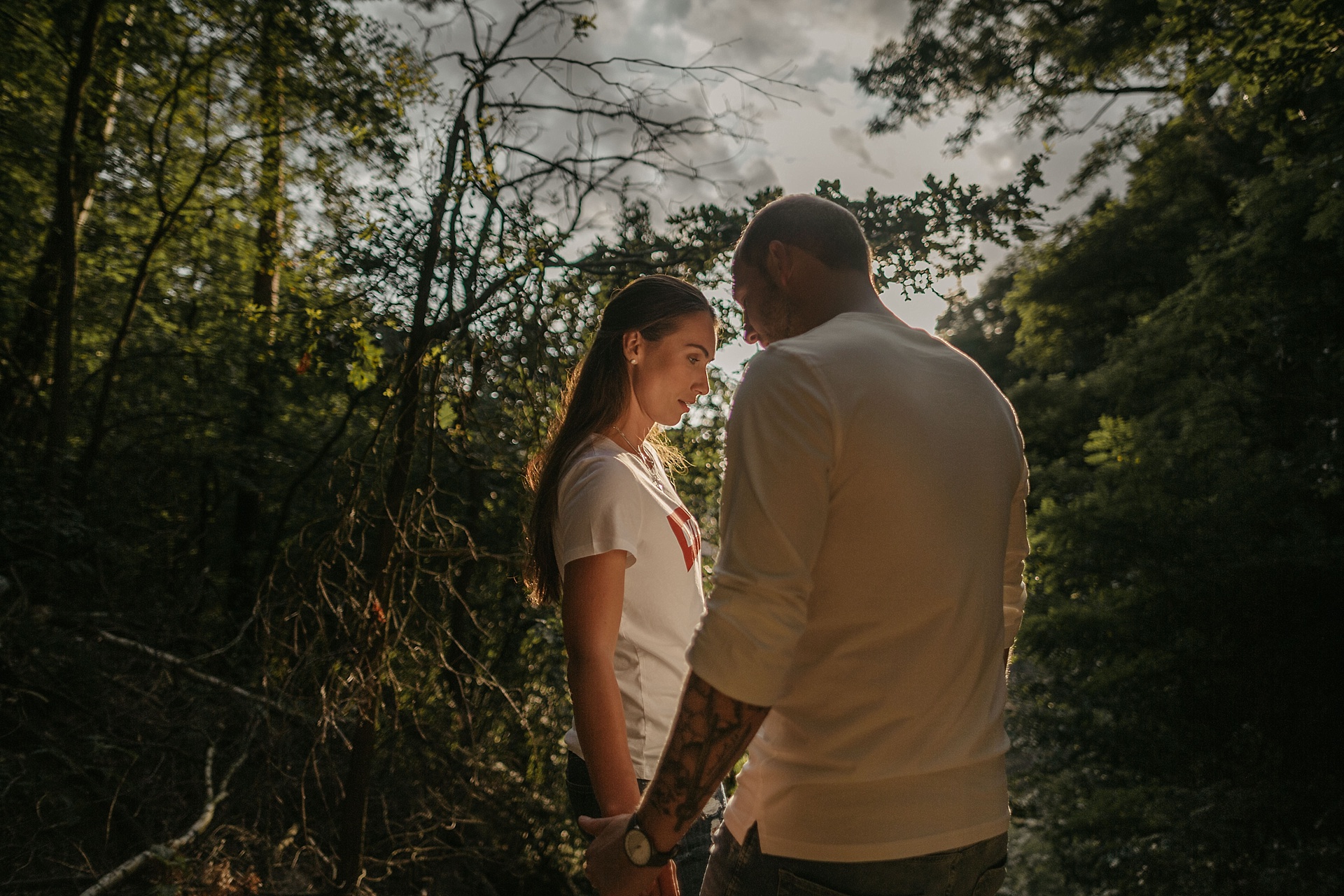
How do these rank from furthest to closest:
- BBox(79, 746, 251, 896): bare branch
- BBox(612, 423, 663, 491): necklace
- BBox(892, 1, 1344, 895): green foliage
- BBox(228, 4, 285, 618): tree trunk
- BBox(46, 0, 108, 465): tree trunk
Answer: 1. BBox(228, 4, 285, 618): tree trunk
2. BBox(892, 1, 1344, 895): green foliage
3. BBox(46, 0, 108, 465): tree trunk
4. BBox(79, 746, 251, 896): bare branch
5. BBox(612, 423, 663, 491): necklace

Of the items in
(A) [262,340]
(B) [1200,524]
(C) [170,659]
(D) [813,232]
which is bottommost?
(C) [170,659]

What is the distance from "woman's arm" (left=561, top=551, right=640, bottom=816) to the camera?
1.46m

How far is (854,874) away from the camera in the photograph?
1125mm

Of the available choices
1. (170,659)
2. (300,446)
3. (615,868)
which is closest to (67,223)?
(300,446)

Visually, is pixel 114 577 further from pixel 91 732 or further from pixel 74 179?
pixel 74 179

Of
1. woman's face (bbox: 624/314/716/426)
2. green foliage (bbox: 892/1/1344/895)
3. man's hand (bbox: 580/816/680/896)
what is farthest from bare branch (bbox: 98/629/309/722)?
green foliage (bbox: 892/1/1344/895)

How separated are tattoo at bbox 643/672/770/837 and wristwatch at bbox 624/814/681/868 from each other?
5cm

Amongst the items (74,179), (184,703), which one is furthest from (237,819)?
(74,179)

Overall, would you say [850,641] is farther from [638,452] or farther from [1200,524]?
[1200,524]

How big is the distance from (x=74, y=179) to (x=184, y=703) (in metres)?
4.58

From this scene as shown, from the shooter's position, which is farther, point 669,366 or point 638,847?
point 669,366

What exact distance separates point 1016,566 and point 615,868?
88 cm

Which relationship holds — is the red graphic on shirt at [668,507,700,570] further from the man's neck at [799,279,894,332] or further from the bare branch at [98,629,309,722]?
the bare branch at [98,629,309,722]

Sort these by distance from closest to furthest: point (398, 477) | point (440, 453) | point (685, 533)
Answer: point (685, 533)
point (398, 477)
point (440, 453)
